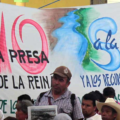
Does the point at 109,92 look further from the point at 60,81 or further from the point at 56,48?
the point at 60,81

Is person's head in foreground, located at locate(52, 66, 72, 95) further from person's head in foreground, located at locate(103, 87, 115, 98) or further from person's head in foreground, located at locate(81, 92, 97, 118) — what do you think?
person's head in foreground, located at locate(103, 87, 115, 98)

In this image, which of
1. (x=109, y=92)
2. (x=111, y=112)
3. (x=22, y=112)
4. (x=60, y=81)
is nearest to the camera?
(x=111, y=112)

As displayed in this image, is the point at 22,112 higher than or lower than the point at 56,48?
lower

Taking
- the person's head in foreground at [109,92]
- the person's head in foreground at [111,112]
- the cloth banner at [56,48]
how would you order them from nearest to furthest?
the person's head in foreground at [111,112] < the cloth banner at [56,48] < the person's head in foreground at [109,92]

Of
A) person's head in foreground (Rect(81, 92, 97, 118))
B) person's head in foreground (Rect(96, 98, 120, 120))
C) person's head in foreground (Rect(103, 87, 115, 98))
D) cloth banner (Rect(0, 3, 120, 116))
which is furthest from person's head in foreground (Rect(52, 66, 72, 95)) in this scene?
person's head in foreground (Rect(103, 87, 115, 98))

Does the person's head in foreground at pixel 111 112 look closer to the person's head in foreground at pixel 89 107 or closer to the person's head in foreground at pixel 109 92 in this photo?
the person's head in foreground at pixel 89 107

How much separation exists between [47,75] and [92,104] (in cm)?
143

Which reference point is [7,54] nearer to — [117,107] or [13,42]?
[13,42]

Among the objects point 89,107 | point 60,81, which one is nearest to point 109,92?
point 89,107

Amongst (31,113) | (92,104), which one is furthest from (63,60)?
Result: (31,113)

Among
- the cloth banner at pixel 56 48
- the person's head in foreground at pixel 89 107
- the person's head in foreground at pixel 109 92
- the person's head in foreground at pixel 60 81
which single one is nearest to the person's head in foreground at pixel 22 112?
the person's head in foreground at pixel 60 81

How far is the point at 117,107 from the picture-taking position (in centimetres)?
617

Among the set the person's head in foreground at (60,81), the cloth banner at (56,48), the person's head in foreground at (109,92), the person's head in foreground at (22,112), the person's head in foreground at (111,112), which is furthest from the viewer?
the person's head in foreground at (109,92)

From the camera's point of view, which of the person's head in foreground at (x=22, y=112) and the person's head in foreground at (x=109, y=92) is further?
the person's head in foreground at (x=109, y=92)
